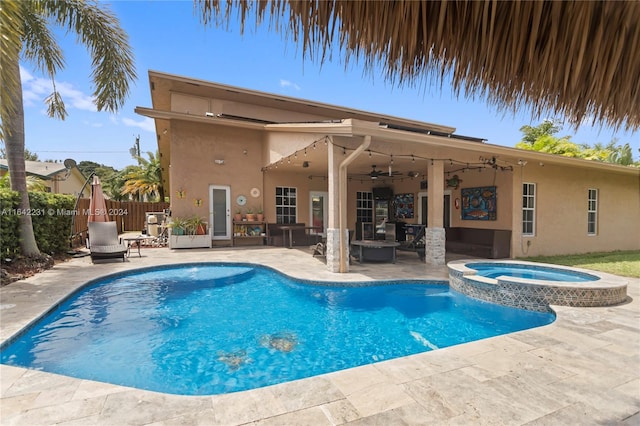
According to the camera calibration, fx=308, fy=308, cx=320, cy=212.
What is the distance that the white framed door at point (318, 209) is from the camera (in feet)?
47.5

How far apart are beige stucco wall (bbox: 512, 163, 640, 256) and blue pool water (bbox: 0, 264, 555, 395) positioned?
6393mm

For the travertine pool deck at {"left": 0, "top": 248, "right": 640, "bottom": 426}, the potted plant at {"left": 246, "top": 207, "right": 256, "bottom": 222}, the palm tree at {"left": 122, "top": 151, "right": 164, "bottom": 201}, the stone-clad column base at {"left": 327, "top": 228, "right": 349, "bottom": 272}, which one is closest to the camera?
the travertine pool deck at {"left": 0, "top": 248, "right": 640, "bottom": 426}

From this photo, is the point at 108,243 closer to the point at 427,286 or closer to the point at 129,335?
the point at 129,335

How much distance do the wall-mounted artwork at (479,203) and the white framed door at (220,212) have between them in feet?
31.0

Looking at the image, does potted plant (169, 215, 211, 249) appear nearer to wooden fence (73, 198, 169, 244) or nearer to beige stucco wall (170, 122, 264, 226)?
beige stucco wall (170, 122, 264, 226)

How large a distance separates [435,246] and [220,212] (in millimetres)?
8343

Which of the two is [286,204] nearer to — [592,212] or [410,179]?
[410,179]

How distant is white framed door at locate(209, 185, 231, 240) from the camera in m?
12.4

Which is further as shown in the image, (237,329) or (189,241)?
(189,241)

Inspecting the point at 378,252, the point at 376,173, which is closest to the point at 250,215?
the point at 376,173

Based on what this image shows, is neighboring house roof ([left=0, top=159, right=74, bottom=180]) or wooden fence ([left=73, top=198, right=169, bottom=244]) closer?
neighboring house roof ([left=0, top=159, right=74, bottom=180])

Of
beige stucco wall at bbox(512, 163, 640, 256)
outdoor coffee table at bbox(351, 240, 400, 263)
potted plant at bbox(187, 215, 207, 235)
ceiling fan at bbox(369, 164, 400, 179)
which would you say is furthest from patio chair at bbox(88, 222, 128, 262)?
beige stucco wall at bbox(512, 163, 640, 256)

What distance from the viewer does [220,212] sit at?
41.4ft

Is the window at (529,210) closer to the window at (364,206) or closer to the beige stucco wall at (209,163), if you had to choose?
the window at (364,206)
